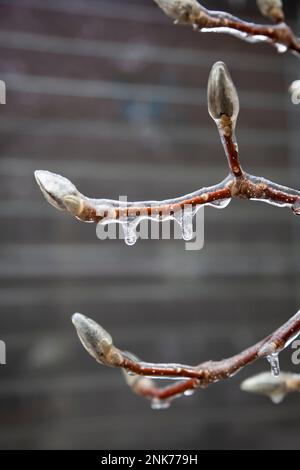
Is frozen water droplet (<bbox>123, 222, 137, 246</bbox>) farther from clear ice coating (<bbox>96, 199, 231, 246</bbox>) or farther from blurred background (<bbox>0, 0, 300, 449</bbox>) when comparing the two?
blurred background (<bbox>0, 0, 300, 449</bbox>)

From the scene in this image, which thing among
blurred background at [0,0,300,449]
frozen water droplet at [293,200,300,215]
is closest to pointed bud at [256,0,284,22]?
frozen water droplet at [293,200,300,215]

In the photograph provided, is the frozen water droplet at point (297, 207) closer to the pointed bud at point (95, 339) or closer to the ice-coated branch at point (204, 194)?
the ice-coated branch at point (204, 194)

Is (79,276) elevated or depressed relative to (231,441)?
elevated

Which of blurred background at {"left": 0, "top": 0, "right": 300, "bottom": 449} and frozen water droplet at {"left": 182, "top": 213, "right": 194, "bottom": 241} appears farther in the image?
blurred background at {"left": 0, "top": 0, "right": 300, "bottom": 449}

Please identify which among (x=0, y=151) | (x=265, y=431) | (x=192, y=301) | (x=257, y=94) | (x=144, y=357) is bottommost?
(x=265, y=431)

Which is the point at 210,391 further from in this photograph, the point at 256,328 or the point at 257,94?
the point at 257,94

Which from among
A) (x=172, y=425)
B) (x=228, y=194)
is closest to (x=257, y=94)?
(x=172, y=425)
